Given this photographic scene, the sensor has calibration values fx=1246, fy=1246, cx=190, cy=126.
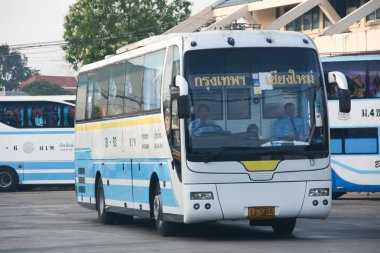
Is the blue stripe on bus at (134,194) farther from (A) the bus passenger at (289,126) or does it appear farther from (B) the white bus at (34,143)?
(B) the white bus at (34,143)

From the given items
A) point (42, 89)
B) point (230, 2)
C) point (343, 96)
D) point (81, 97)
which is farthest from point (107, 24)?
point (42, 89)

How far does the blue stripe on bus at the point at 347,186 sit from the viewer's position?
31828 mm

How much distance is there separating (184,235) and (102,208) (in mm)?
4906

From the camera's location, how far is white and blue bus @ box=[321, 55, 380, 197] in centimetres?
3133

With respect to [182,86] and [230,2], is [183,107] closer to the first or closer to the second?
[182,86]

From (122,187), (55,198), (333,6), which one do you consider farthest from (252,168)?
(333,6)

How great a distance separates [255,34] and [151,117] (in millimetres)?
2317

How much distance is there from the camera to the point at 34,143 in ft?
143

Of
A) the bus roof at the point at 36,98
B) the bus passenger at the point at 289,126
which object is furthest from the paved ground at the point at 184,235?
the bus roof at the point at 36,98

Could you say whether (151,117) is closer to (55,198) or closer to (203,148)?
(203,148)

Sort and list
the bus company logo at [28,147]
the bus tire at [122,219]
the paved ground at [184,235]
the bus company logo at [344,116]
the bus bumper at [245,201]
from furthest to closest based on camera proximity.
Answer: the bus company logo at [28,147], the bus company logo at [344,116], the bus tire at [122,219], the bus bumper at [245,201], the paved ground at [184,235]

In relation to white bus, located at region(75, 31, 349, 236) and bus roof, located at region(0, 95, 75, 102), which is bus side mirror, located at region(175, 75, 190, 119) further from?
bus roof, located at region(0, 95, 75, 102)

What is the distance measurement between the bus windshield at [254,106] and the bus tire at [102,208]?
6414 mm

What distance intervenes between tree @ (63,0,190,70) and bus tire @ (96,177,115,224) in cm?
4259
